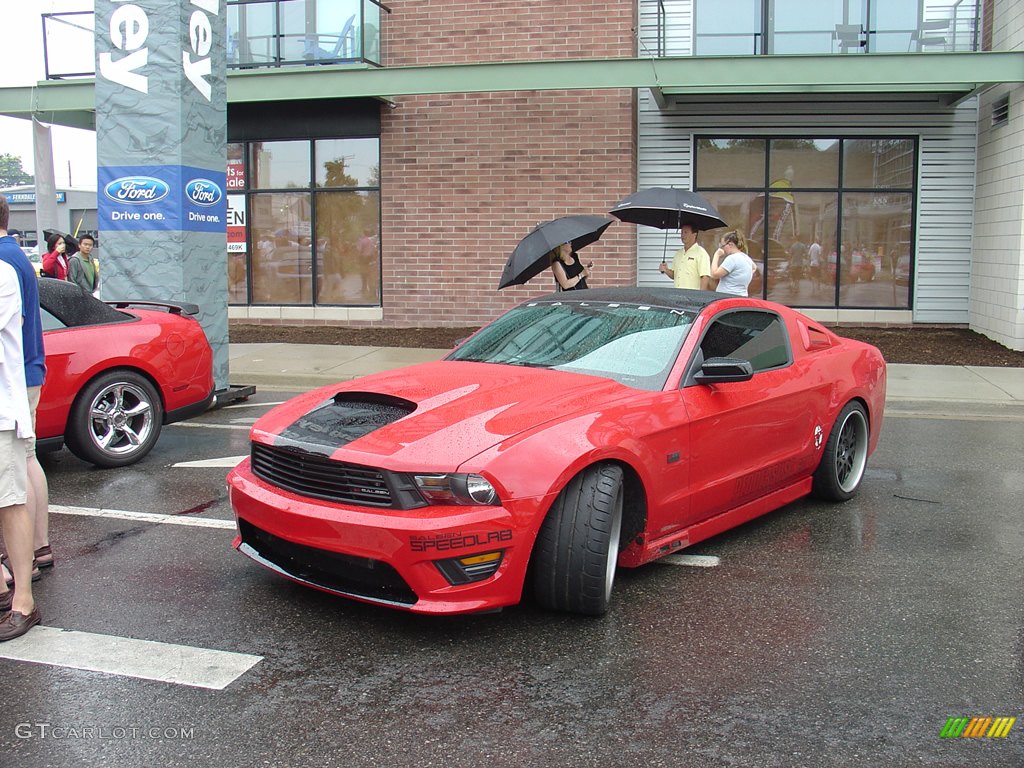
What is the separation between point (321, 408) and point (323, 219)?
43.2 ft

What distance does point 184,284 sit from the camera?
1002 cm

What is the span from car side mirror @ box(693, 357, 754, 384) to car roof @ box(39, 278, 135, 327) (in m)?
4.70

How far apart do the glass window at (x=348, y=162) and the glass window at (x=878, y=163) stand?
783 centimetres

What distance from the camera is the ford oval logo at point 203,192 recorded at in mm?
10086

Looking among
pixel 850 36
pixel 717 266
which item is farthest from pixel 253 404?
pixel 850 36

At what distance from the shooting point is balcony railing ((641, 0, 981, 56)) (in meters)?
15.1

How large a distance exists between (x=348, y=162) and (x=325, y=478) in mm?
13663

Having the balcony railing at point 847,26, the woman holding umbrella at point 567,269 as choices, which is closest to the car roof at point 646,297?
the woman holding umbrella at point 567,269

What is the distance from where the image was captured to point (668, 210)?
1039 cm

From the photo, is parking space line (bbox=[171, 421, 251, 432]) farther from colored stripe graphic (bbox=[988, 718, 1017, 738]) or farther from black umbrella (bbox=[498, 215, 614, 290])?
colored stripe graphic (bbox=[988, 718, 1017, 738])

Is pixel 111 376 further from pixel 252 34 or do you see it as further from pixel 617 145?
pixel 252 34

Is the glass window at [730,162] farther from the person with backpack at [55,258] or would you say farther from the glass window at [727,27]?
the person with backpack at [55,258]

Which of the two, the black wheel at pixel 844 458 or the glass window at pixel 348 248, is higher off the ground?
the glass window at pixel 348 248

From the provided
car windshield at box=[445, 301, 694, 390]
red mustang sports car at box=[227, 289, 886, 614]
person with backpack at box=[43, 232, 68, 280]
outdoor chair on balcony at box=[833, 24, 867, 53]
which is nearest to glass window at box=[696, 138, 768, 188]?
outdoor chair on balcony at box=[833, 24, 867, 53]
